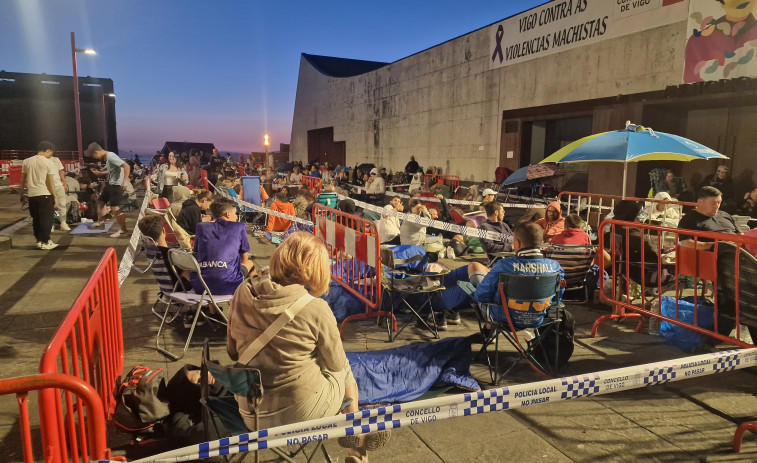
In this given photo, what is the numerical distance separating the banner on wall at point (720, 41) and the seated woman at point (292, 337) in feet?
42.3

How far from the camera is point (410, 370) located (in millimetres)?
4031

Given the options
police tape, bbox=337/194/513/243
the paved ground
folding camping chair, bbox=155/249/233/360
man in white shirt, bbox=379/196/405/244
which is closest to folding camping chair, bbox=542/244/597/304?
the paved ground

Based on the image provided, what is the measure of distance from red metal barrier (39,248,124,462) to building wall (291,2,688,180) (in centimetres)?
1449

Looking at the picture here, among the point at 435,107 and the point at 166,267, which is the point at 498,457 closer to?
the point at 166,267

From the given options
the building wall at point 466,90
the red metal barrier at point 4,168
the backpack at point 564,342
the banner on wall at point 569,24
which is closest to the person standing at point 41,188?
the backpack at point 564,342

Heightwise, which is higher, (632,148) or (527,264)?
(632,148)

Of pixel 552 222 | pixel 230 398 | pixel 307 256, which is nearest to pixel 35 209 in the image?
pixel 230 398

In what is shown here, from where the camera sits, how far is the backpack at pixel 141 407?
10.1 ft

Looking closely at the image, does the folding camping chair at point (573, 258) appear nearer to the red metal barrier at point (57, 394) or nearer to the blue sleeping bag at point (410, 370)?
the blue sleeping bag at point (410, 370)

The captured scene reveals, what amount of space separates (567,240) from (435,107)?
65.5 ft

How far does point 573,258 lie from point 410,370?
9.10 feet

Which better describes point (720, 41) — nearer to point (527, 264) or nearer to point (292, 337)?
point (527, 264)

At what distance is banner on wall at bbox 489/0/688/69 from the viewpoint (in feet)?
44.6

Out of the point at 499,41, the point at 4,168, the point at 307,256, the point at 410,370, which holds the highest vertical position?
the point at 499,41
